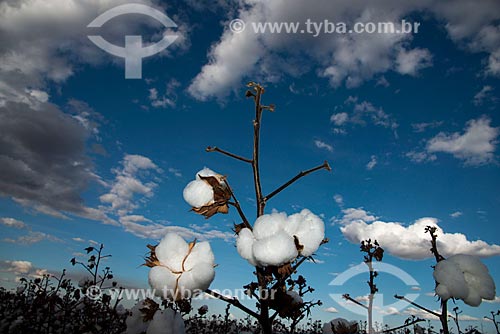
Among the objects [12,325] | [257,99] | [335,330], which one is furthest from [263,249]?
[12,325]

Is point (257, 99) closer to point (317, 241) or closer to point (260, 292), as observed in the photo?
point (317, 241)

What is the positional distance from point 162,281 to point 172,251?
5.1 inches

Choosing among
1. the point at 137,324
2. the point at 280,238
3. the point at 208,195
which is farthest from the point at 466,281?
the point at 137,324

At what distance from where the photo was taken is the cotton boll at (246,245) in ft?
4.68

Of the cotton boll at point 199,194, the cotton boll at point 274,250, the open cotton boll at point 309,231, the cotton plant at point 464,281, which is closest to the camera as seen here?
the cotton boll at point 274,250

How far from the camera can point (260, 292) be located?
152 cm

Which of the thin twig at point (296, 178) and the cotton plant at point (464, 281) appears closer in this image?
the thin twig at point (296, 178)

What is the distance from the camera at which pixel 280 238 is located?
4.51 ft

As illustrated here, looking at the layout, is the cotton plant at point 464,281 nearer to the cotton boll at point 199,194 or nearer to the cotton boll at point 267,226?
the cotton boll at point 267,226

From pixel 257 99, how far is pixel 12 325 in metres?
7.79

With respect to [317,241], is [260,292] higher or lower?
lower

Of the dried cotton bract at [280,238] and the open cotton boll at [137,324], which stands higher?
the dried cotton bract at [280,238]

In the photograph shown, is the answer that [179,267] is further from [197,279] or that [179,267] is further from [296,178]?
[296,178]

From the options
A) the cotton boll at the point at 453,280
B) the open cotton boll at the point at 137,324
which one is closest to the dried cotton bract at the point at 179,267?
the open cotton boll at the point at 137,324
